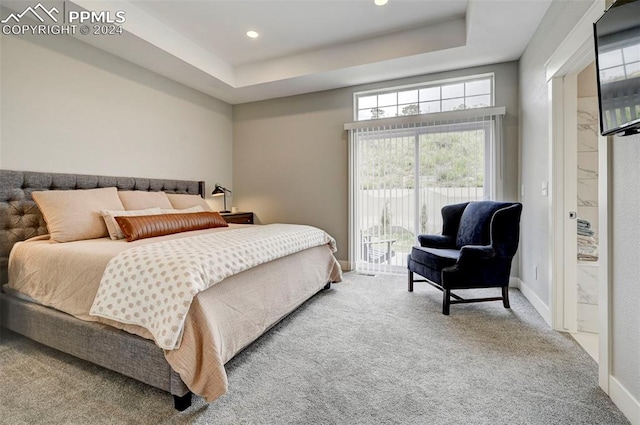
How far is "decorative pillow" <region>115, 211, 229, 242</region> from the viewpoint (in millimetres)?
2234

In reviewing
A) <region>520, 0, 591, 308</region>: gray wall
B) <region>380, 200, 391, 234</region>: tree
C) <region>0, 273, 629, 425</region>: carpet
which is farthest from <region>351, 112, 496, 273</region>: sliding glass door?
<region>0, 273, 629, 425</region>: carpet

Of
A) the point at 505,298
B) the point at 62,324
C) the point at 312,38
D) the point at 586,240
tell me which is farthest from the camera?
the point at 312,38

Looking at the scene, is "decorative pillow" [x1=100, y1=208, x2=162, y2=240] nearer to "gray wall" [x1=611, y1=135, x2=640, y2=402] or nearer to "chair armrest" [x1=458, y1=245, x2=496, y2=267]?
"chair armrest" [x1=458, y1=245, x2=496, y2=267]

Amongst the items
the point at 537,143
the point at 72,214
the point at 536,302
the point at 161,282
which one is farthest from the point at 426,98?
the point at 72,214

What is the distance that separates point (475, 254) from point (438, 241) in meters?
0.71

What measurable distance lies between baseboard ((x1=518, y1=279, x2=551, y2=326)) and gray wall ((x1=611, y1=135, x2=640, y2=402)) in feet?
3.08

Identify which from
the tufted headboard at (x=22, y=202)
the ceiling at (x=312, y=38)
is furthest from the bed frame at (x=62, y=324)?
the ceiling at (x=312, y=38)

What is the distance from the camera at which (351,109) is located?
4.05 meters

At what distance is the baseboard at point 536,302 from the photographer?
2.33 meters

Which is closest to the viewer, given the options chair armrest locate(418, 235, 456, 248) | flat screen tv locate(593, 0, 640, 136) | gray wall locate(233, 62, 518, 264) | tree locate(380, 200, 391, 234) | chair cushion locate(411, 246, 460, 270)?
flat screen tv locate(593, 0, 640, 136)

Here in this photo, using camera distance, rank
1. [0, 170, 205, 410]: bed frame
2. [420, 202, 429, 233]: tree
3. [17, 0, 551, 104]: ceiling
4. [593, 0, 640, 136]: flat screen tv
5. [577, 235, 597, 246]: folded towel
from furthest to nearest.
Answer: [420, 202, 429, 233]: tree, [17, 0, 551, 104]: ceiling, [577, 235, 597, 246]: folded towel, [0, 170, 205, 410]: bed frame, [593, 0, 640, 136]: flat screen tv

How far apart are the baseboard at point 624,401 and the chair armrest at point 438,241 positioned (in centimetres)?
175

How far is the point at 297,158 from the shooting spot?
4363 millimetres

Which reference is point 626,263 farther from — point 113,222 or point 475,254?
point 113,222
